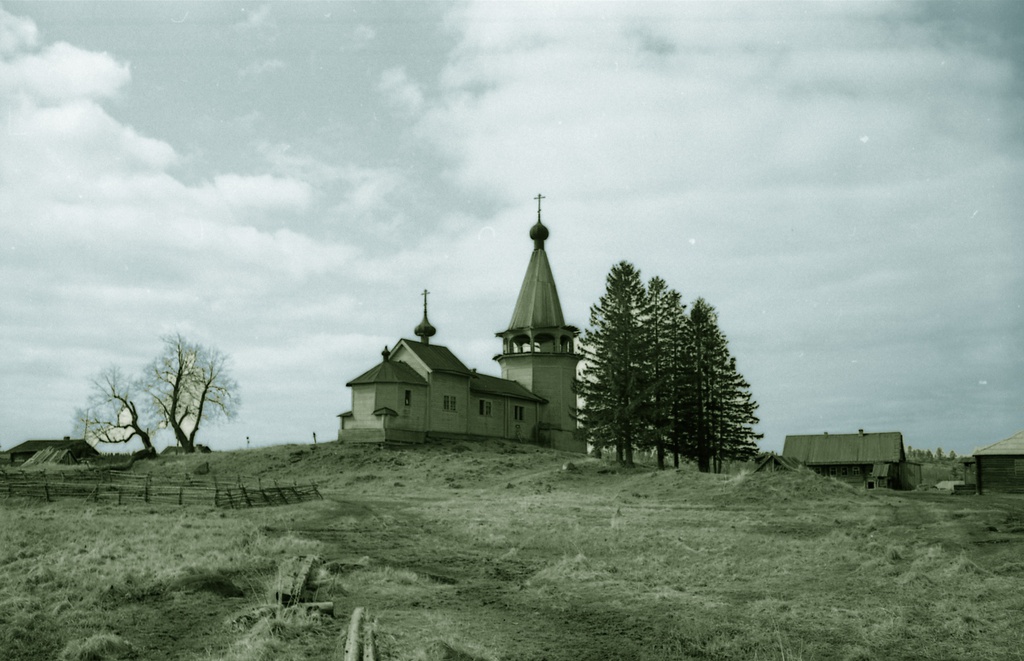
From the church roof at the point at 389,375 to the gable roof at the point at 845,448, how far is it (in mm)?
29467

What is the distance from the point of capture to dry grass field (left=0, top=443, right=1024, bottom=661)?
1246 centimetres

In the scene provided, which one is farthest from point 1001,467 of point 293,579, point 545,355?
point 293,579

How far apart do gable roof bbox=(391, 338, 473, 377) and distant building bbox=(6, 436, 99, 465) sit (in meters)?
30.0

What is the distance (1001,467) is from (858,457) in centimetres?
1961

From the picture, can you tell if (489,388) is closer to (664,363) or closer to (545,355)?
(545,355)

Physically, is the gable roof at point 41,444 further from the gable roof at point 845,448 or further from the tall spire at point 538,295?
the gable roof at point 845,448

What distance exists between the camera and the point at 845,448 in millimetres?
66062

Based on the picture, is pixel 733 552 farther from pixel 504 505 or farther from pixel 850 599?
pixel 504 505

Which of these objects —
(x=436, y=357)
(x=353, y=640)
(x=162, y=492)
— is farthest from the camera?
(x=436, y=357)

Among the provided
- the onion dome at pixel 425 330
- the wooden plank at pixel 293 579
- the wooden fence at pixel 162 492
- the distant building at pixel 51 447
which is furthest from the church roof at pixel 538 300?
the wooden plank at pixel 293 579

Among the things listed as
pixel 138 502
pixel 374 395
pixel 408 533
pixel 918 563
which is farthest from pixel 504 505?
pixel 374 395

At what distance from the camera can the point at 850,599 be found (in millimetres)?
15938

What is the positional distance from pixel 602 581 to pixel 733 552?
5.69 m

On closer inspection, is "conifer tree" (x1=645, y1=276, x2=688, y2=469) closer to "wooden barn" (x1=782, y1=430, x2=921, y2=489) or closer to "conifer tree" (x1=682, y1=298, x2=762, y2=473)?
"conifer tree" (x1=682, y1=298, x2=762, y2=473)
